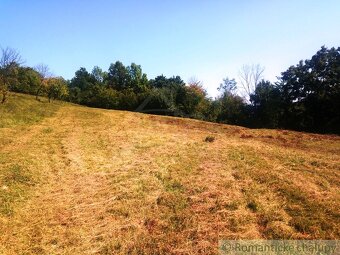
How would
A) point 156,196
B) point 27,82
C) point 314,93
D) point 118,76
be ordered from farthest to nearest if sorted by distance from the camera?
point 118,76 → point 27,82 → point 314,93 → point 156,196

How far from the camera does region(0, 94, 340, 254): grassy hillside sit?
9.16m

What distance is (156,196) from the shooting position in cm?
1215

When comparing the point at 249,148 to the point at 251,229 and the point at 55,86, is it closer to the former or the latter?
the point at 251,229

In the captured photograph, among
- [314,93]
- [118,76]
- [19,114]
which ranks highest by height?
[118,76]

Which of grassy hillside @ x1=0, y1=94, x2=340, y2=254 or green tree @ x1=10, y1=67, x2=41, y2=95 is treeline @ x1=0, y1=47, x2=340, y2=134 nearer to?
green tree @ x1=10, y1=67, x2=41, y2=95

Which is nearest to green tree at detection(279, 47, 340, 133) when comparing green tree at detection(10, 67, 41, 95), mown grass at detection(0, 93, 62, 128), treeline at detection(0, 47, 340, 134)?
treeline at detection(0, 47, 340, 134)

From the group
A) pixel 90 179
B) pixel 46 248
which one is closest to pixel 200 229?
pixel 46 248

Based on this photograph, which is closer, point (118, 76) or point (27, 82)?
point (27, 82)

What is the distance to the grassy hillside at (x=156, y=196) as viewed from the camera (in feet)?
30.0

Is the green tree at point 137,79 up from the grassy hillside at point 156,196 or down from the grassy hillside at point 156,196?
up

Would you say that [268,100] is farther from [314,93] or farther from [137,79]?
[137,79]

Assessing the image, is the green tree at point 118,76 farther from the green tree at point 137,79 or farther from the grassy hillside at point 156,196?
the grassy hillside at point 156,196

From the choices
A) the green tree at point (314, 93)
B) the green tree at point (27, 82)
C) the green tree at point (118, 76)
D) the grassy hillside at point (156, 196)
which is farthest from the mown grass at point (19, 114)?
the green tree at point (118, 76)

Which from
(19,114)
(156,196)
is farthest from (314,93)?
(156,196)
